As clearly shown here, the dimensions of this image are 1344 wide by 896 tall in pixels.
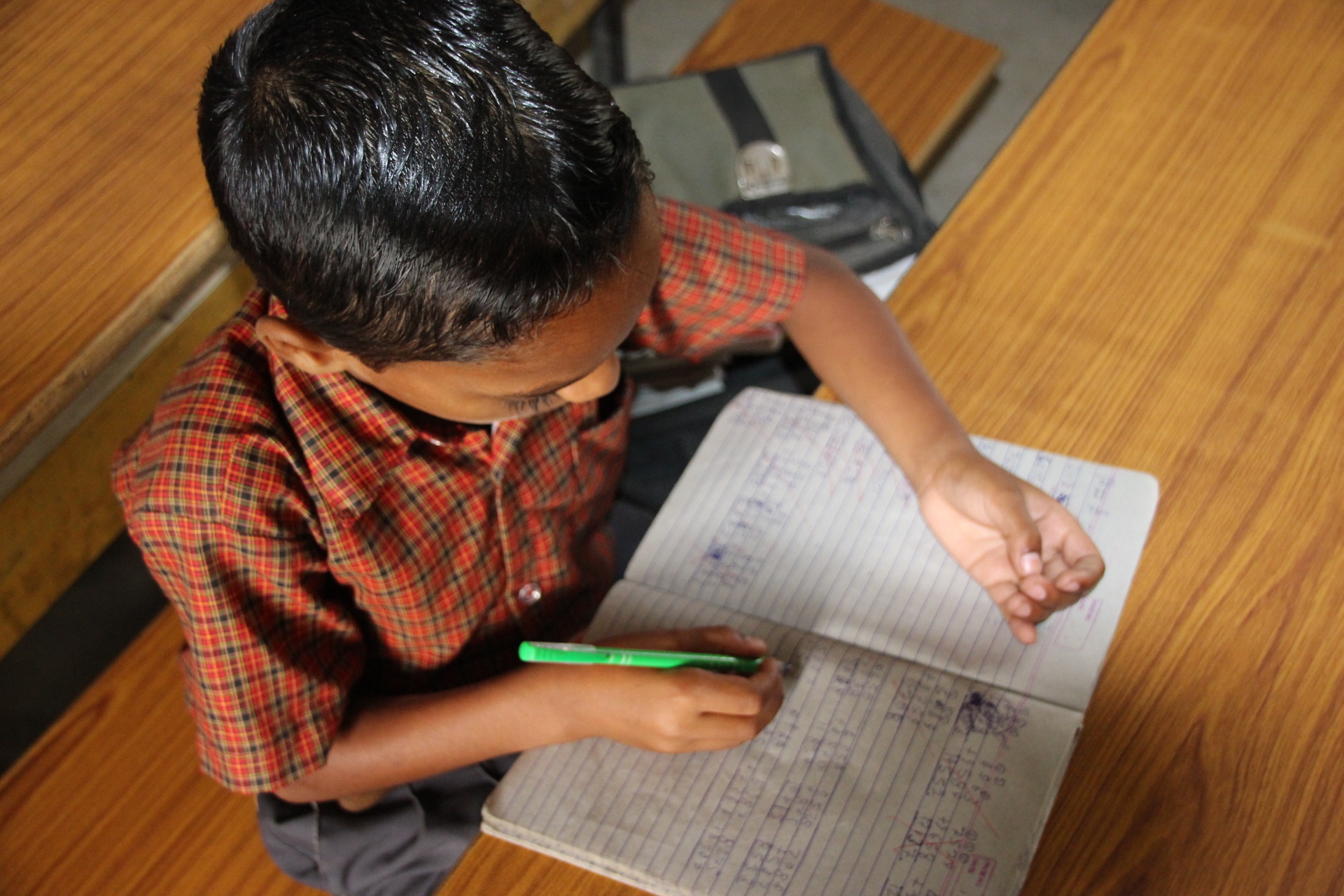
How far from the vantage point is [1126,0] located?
1.04m

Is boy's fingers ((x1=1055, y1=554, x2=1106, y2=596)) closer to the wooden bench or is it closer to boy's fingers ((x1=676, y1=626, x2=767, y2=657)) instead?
boy's fingers ((x1=676, y1=626, x2=767, y2=657))

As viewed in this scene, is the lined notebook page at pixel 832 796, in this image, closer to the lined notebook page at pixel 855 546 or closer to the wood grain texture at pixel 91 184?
the lined notebook page at pixel 855 546

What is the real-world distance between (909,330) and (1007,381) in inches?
3.5

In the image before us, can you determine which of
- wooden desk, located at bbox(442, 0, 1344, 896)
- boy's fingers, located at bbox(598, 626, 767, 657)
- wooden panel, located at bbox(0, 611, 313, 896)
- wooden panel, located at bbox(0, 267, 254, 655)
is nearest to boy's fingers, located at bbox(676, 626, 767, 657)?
boy's fingers, located at bbox(598, 626, 767, 657)

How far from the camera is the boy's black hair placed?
56 centimetres

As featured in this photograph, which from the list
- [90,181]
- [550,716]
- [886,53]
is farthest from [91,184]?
[886,53]

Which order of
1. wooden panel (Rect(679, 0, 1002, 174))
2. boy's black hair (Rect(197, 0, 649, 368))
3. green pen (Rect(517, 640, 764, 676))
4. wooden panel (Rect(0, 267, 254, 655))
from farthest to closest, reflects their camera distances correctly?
wooden panel (Rect(679, 0, 1002, 174))
wooden panel (Rect(0, 267, 254, 655))
green pen (Rect(517, 640, 764, 676))
boy's black hair (Rect(197, 0, 649, 368))

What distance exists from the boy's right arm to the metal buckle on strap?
743 mm

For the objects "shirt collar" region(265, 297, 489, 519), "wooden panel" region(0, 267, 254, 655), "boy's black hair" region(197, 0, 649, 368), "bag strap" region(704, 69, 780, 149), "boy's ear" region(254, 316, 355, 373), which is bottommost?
"bag strap" region(704, 69, 780, 149)

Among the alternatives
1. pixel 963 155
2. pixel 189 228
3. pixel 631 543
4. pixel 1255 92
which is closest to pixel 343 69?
pixel 189 228

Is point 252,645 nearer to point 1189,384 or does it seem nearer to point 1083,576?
point 1083,576

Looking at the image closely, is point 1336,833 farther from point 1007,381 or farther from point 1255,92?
point 1255,92

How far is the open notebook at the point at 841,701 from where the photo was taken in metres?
0.64

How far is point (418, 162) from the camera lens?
56 centimetres
